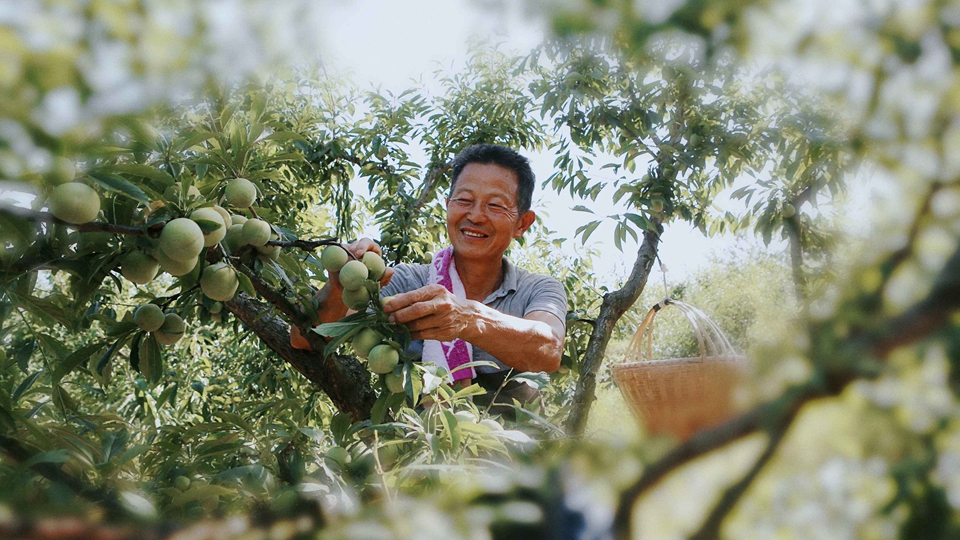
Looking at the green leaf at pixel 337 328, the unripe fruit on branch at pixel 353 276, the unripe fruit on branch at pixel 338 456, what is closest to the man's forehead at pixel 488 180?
the unripe fruit on branch at pixel 353 276

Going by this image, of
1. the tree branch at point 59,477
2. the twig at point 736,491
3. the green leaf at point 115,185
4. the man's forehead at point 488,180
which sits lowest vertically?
the twig at point 736,491

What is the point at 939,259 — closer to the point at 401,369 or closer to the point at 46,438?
the point at 46,438

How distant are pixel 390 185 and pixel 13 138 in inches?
128

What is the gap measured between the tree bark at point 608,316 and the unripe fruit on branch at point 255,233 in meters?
1.14

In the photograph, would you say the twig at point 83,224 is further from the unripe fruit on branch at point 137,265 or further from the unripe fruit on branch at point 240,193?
the unripe fruit on branch at point 240,193

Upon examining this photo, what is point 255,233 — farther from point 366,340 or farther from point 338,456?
point 338,456

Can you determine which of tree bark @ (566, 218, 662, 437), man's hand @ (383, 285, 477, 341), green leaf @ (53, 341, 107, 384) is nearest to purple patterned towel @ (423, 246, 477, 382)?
man's hand @ (383, 285, 477, 341)

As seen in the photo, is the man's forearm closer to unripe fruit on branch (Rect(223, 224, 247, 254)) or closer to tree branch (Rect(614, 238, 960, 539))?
unripe fruit on branch (Rect(223, 224, 247, 254))

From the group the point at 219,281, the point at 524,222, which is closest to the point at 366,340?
the point at 219,281

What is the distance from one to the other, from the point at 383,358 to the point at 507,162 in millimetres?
1488

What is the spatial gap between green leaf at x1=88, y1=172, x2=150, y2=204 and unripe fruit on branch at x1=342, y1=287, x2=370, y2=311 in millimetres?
415

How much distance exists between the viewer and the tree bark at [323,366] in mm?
1452

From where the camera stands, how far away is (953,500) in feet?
0.75

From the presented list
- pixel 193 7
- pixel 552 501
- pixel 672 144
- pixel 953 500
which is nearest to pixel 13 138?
pixel 193 7
